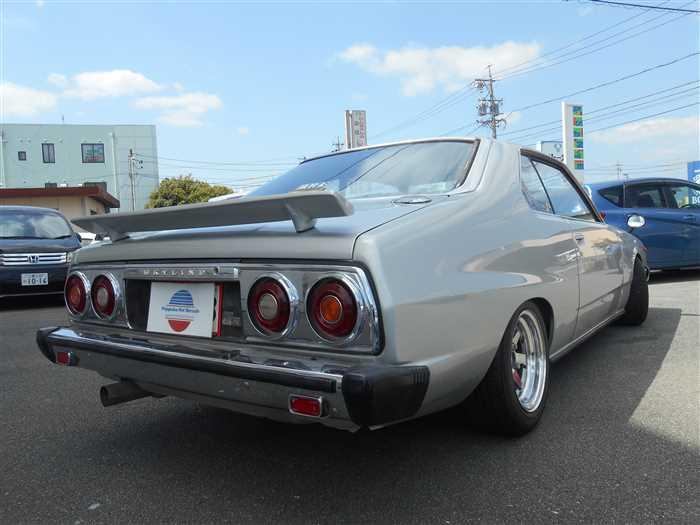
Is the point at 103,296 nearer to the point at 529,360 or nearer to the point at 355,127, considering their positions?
the point at 529,360

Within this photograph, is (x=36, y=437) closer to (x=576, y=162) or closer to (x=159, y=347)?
(x=159, y=347)

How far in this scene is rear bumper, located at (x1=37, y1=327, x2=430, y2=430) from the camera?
1.62m

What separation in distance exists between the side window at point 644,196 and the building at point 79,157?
1703 inches

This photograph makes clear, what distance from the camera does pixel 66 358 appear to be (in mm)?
2469

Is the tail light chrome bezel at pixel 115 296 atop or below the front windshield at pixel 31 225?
below

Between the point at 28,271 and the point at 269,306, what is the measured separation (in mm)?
6562

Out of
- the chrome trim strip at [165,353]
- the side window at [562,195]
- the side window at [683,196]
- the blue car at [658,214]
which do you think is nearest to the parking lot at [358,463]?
the chrome trim strip at [165,353]

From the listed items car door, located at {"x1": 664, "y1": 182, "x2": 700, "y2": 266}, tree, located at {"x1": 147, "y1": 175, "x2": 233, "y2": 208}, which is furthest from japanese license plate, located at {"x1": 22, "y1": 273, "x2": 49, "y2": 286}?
tree, located at {"x1": 147, "y1": 175, "x2": 233, "y2": 208}

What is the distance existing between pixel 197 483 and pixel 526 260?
160 cm

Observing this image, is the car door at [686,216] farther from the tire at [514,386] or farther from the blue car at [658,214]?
the tire at [514,386]

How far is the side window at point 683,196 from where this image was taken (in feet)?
25.4

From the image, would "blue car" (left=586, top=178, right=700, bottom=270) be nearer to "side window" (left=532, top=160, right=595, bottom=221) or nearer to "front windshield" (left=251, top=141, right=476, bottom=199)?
"side window" (left=532, top=160, right=595, bottom=221)

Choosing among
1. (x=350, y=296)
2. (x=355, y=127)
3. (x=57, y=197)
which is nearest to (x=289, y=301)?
(x=350, y=296)

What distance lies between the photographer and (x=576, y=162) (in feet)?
70.5
